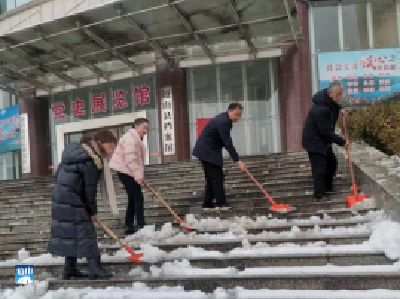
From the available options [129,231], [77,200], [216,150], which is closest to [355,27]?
[216,150]

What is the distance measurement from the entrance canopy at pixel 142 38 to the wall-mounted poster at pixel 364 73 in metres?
1.56

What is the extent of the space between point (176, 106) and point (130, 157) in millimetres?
8912

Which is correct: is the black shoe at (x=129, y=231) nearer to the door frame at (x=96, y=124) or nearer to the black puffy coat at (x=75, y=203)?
the black puffy coat at (x=75, y=203)

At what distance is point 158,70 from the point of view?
1402cm

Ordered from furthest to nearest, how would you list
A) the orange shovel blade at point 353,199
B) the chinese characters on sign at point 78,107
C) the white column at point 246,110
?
the chinese characters on sign at point 78,107
the white column at point 246,110
the orange shovel blade at point 353,199

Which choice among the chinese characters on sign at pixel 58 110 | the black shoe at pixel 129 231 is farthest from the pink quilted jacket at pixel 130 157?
the chinese characters on sign at pixel 58 110

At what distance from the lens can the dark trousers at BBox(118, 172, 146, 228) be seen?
17.1ft

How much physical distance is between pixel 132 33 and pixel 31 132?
22.3 feet

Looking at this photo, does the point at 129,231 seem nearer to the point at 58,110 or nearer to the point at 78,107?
the point at 78,107

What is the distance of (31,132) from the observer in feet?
53.9

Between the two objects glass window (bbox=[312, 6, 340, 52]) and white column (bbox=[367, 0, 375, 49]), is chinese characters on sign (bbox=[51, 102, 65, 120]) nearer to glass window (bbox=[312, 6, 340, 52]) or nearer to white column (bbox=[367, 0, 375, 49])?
glass window (bbox=[312, 6, 340, 52])

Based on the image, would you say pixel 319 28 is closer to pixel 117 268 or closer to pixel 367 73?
pixel 367 73

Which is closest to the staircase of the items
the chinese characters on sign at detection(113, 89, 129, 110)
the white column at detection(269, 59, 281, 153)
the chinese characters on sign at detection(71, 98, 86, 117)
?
the white column at detection(269, 59, 281, 153)

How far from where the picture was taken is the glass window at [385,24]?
43.2 feet
